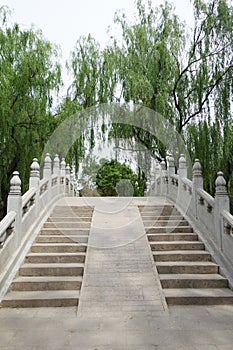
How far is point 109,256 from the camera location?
4680 mm

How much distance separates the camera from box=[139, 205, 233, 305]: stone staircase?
3736 millimetres

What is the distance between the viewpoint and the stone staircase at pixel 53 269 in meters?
3.69

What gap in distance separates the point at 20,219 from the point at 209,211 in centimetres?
298

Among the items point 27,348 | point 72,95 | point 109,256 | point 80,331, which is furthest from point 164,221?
point 72,95

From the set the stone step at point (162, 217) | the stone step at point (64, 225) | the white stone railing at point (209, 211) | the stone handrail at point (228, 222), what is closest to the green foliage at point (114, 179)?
the white stone railing at point (209, 211)

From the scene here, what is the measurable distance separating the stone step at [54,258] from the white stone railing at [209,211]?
1.99 m

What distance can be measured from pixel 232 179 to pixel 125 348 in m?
6.60

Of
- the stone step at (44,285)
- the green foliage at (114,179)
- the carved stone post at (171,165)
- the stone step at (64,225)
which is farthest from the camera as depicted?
the green foliage at (114,179)

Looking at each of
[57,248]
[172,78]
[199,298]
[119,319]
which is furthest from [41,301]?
[172,78]

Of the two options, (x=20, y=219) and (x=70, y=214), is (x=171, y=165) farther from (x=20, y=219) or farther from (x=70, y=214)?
(x=20, y=219)

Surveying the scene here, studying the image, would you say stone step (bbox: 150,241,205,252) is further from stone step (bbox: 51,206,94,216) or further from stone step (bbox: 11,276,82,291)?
stone step (bbox: 51,206,94,216)

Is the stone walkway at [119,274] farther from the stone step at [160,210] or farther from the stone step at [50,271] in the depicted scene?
the stone step at [160,210]

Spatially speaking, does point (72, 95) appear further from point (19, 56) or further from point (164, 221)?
point (164, 221)

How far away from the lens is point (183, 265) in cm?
440
